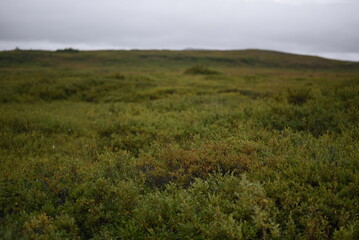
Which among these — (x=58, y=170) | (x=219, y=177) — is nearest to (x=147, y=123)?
(x=58, y=170)

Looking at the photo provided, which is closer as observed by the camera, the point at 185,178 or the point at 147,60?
the point at 185,178

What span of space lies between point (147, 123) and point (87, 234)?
5.53 meters

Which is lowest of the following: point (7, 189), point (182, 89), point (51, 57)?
point (7, 189)

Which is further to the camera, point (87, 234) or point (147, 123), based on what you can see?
point (147, 123)

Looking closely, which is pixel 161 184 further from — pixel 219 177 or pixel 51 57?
pixel 51 57

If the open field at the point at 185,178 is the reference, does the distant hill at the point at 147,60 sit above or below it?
above

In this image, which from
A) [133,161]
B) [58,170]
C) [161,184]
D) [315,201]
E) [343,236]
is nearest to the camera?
[343,236]

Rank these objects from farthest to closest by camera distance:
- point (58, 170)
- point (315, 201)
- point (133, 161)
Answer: point (133, 161) < point (58, 170) < point (315, 201)

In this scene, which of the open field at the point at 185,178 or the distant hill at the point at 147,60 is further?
the distant hill at the point at 147,60

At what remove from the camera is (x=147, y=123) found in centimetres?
902

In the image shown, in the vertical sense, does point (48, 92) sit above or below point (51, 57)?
below

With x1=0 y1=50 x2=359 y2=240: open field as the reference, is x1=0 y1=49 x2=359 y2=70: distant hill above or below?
above

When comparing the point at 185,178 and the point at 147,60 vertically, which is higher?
→ the point at 147,60

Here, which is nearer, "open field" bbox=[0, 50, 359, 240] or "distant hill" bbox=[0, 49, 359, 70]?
"open field" bbox=[0, 50, 359, 240]
